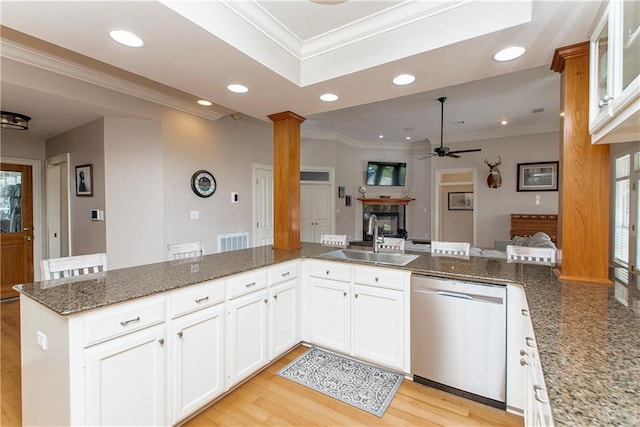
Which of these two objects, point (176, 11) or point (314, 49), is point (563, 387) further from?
point (314, 49)

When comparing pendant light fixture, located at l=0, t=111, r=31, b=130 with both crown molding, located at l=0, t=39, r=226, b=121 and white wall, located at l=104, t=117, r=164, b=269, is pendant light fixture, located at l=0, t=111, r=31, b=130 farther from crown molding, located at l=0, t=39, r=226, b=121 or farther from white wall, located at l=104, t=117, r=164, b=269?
crown molding, located at l=0, t=39, r=226, b=121

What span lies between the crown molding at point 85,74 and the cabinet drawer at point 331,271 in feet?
9.37

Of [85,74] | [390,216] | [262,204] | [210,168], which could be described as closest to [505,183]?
[390,216]

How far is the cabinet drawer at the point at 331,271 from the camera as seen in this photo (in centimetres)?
255

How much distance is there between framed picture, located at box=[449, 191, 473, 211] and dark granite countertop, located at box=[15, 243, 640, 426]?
228 inches

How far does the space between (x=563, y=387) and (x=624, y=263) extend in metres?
4.48

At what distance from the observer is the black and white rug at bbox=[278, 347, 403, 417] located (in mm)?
2104

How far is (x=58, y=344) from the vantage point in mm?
1394

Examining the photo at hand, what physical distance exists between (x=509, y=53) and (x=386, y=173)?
6098 mm

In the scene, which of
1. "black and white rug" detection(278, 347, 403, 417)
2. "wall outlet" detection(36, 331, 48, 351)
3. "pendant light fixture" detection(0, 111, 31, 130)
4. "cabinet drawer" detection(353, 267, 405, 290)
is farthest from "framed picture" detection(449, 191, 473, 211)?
"pendant light fixture" detection(0, 111, 31, 130)

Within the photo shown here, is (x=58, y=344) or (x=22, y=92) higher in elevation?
(x=22, y=92)

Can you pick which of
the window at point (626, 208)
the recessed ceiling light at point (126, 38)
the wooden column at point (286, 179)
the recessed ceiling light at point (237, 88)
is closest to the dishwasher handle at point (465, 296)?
the wooden column at point (286, 179)

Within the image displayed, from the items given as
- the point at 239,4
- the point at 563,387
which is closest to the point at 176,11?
the point at 239,4

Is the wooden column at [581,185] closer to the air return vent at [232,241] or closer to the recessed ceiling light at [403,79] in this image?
the recessed ceiling light at [403,79]
